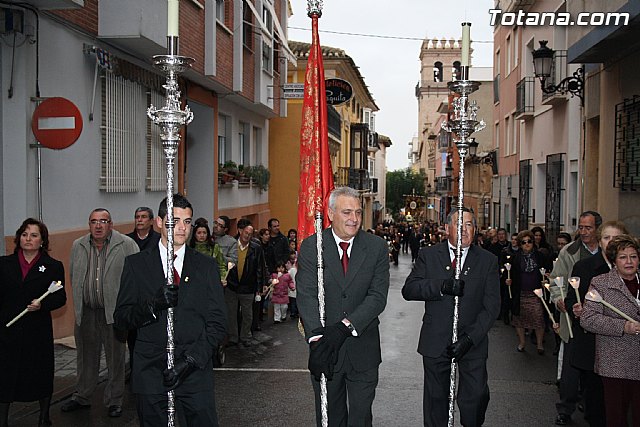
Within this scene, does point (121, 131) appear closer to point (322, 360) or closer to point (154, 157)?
point (154, 157)

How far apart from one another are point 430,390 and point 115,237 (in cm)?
358

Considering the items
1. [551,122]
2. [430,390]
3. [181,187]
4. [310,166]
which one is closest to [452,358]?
[430,390]

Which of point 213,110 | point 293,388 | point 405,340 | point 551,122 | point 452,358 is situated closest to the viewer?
point 452,358

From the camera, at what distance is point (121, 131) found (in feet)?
44.3

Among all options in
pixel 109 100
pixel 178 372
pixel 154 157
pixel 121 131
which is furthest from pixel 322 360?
pixel 154 157

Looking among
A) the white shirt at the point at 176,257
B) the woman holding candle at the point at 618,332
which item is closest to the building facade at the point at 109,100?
the white shirt at the point at 176,257

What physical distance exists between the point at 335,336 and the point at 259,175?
19.9 m

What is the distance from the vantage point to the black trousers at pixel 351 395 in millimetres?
5512

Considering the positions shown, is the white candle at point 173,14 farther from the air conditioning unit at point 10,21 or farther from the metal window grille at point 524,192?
the metal window grille at point 524,192

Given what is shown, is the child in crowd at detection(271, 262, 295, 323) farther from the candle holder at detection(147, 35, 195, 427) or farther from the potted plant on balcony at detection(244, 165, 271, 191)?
the candle holder at detection(147, 35, 195, 427)

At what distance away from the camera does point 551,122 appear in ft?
70.6

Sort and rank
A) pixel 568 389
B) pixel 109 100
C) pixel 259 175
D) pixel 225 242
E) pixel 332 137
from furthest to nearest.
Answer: pixel 332 137 < pixel 259 175 < pixel 109 100 < pixel 225 242 < pixel 568 389

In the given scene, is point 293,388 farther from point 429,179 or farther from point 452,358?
point 429,179

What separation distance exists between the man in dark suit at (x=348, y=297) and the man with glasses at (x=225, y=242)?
5.75 metres
